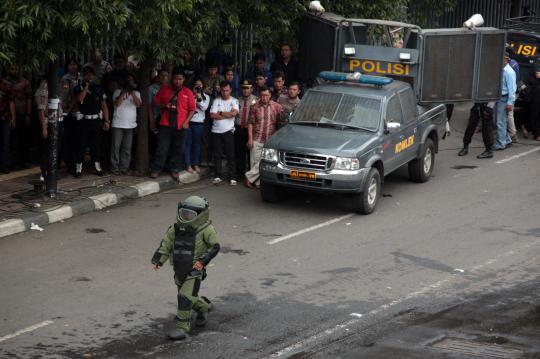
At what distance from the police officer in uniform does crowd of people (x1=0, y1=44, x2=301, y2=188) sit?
21.6 ft

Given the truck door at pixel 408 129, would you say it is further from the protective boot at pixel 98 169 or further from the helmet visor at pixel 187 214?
the helmet visor at pixel 187 214

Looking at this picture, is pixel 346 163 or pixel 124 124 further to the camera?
pixel 124 124

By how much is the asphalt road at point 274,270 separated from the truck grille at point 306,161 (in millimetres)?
759

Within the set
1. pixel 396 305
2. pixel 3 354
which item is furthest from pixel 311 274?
pixel 3 354

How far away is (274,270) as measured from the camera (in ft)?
41.7

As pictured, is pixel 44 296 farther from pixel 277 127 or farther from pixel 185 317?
pixel 277 127

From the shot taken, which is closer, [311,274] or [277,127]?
[311,274]

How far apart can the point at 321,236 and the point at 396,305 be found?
10.2 ft

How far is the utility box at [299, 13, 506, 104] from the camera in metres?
18.4

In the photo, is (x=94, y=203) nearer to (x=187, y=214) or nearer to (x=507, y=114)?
(x=187, y=214)

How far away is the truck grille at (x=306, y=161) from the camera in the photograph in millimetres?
15156

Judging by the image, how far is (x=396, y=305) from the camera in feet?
37.4

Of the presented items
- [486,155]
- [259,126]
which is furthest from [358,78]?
[486,155]

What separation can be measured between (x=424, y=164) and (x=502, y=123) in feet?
10.9
